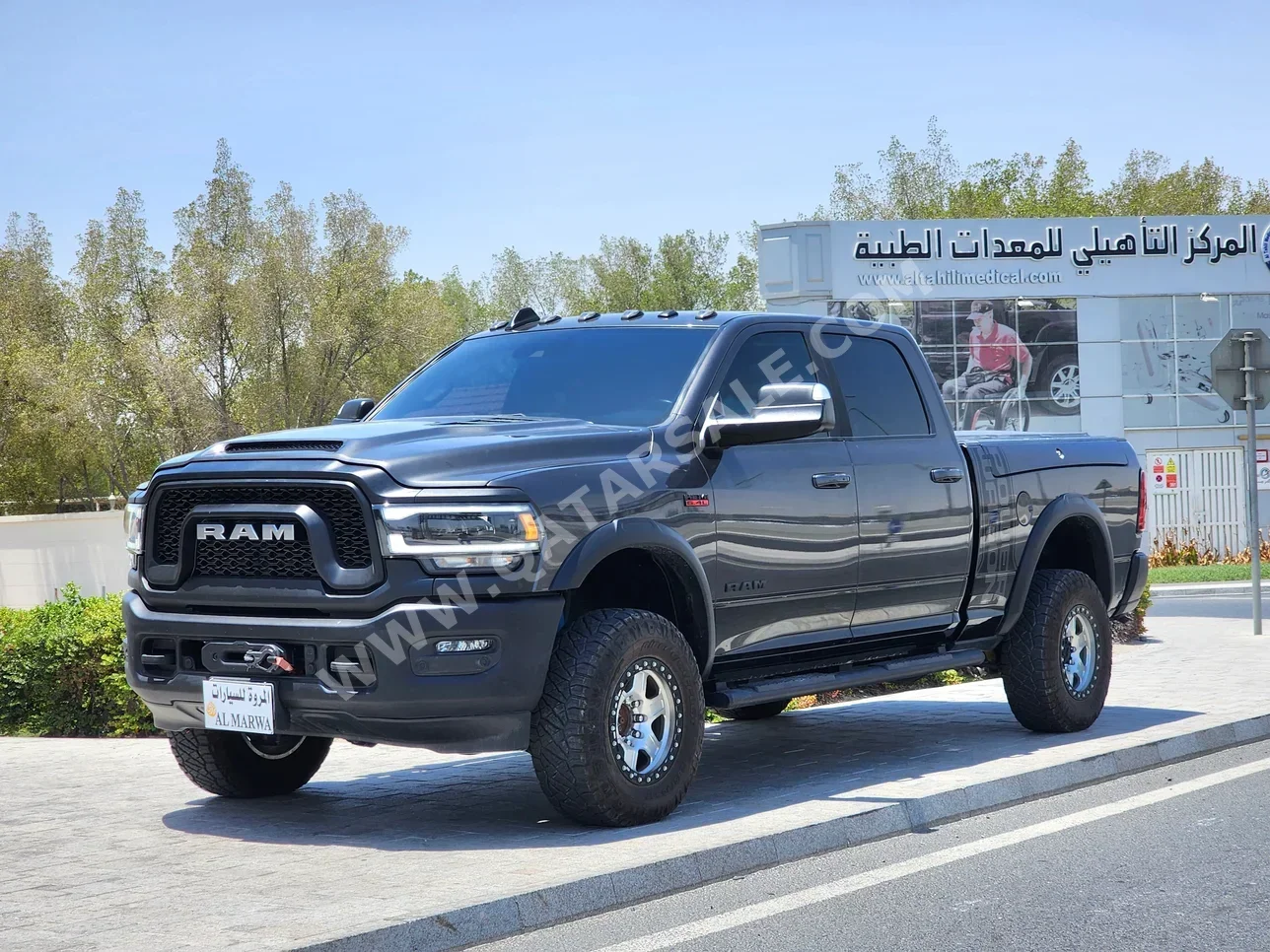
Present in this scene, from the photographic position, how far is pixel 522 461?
20.1 ft

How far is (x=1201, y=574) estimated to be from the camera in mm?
28016

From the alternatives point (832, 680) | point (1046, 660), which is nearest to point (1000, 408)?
point (1046, 660)

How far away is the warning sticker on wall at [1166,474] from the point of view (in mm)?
33938

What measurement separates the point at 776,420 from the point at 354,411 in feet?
7.69

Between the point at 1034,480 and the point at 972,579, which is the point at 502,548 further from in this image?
the point at 1034,480

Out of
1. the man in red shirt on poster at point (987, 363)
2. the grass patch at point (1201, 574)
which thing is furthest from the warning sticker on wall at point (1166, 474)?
the man in red shirt on poster at point (987, 363)

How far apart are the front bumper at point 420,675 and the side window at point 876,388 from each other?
8.23 ft

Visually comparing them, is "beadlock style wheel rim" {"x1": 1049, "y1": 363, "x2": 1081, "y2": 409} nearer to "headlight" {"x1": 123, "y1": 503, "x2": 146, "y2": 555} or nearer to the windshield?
the windshield

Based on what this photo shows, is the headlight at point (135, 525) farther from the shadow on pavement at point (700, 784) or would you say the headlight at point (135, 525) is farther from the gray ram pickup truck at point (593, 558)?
the shadow on pavement at point (700, 784)

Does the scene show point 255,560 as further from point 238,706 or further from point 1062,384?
point 1062,384

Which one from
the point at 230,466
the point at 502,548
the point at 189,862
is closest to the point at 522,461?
the point at 502,548

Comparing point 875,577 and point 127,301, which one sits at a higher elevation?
point 127,301

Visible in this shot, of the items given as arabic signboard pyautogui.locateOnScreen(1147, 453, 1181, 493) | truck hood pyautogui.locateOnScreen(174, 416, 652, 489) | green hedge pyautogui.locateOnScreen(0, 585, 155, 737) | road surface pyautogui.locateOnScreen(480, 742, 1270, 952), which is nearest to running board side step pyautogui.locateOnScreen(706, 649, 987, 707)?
road surface pyautogui.locateOnScreen(480, 742, 1270, 952)

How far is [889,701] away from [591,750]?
5.19 meters
